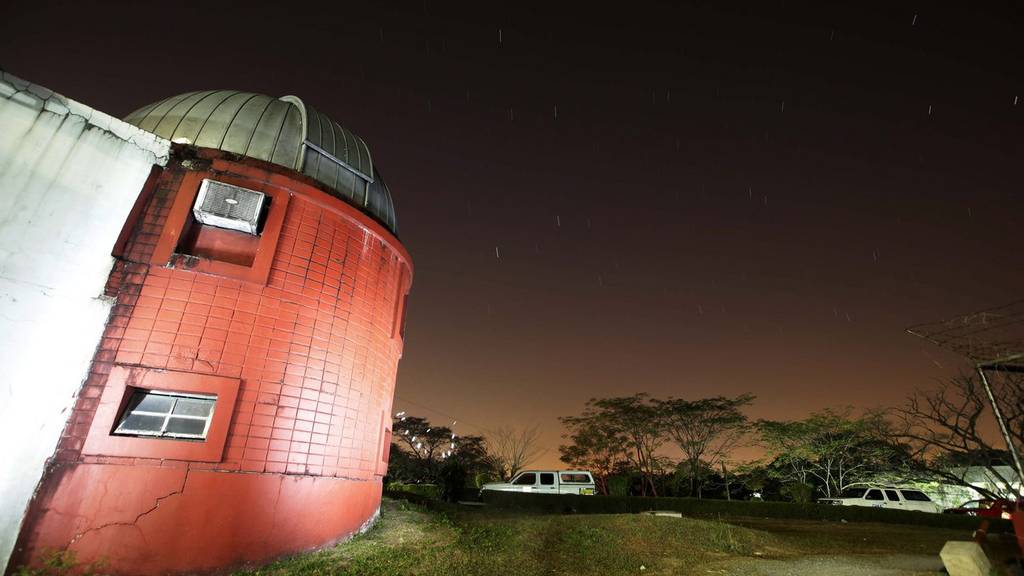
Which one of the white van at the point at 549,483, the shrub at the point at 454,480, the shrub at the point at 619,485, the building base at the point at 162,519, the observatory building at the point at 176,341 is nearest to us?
the building base at the point at 162,519

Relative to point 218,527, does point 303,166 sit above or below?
above

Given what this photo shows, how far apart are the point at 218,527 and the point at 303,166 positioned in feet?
21.1

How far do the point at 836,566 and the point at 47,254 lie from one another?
13.7 m

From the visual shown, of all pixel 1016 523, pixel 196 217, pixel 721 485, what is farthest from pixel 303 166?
pixel 721 485

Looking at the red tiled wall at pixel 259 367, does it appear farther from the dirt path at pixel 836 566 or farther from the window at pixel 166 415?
the dirt path at pixel 836 566

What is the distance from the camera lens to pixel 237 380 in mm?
7332

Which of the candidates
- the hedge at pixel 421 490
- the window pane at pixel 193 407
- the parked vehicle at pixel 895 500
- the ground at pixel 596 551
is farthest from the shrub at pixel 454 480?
the parked vehicle at pixel 895 500

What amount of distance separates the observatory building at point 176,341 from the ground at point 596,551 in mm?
936

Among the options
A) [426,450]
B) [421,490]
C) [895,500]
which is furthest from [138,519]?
[426,450]

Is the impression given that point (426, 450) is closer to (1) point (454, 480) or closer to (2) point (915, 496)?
(1) point (454, 480)

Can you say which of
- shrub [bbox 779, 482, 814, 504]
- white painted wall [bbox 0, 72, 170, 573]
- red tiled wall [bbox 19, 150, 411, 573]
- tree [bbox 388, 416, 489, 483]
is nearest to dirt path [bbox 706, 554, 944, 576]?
red tiled wall [bbox 19, 150, 411, 573]

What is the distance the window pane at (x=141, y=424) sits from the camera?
22.3 ft

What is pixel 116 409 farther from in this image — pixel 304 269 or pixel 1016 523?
pixel 1016 523

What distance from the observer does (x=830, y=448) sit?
27.0 metres
